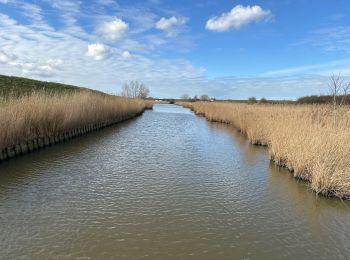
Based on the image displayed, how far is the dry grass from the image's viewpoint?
10.1 metres

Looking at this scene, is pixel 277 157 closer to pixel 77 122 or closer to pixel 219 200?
pixel 219 200

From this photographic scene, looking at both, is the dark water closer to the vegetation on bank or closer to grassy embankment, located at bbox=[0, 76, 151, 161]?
grassy embankment, located at bbox=[0, 76, 151, 161]

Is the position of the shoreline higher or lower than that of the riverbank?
lower

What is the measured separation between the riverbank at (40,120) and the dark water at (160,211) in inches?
27.8

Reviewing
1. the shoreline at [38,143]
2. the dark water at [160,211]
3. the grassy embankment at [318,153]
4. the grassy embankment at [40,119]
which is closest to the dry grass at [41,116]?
the grassy embankment at [40,119]

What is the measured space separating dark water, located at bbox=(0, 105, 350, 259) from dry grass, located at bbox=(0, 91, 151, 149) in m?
0.91

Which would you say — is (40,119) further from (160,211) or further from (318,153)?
(318,153)

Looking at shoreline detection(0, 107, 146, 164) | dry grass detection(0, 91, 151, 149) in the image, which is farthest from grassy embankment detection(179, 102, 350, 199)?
dry grass detection(0, 91, 151, 149)

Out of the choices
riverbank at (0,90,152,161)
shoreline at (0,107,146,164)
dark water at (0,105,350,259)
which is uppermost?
riverbank at (0,90,152,161)

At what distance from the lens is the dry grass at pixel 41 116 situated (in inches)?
399

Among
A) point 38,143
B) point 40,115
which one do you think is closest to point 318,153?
point 38,143

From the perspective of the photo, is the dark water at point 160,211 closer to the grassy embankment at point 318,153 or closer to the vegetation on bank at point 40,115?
the grassy embankment at point 318,153

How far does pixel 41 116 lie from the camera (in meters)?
12.2

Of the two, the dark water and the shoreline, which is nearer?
the dark water
